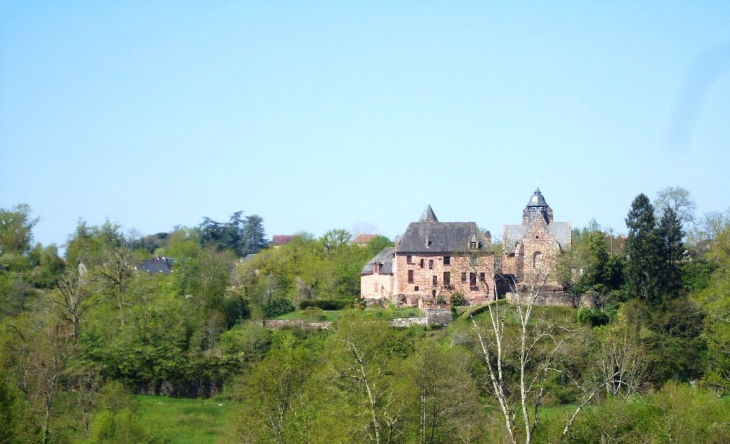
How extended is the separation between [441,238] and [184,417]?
23.1m

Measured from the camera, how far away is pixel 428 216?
70.9m

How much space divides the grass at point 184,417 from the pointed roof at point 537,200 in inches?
1173

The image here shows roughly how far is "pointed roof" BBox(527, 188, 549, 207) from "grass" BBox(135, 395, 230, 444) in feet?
97.7

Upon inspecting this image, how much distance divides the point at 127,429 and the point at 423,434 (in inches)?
473

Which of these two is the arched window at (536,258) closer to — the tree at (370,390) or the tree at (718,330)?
the tree at (718,330)

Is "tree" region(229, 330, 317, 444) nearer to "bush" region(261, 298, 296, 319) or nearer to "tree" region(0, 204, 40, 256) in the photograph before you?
"bush" region(261, 298, 296, 319)

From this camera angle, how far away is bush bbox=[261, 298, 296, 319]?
6334 centimetres

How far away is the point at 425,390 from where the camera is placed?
104 ft

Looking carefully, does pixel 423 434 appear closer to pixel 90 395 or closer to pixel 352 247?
pixel 90 395

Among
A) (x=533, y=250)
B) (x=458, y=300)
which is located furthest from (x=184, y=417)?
(x=533, y=250)

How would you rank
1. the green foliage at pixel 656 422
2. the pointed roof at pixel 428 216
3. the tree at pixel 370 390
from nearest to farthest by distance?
the tree at pixel 370 390 → the green foliage at pixel 656 422 → the pointed roof at pixel 428 216

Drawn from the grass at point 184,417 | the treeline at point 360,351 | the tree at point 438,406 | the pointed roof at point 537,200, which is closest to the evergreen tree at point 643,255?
the treeline at point 360,351

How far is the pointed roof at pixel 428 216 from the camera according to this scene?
70812mm

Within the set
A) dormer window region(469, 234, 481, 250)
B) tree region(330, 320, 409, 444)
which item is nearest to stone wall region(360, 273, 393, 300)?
dormer window region(469, 234, 481, 250)
